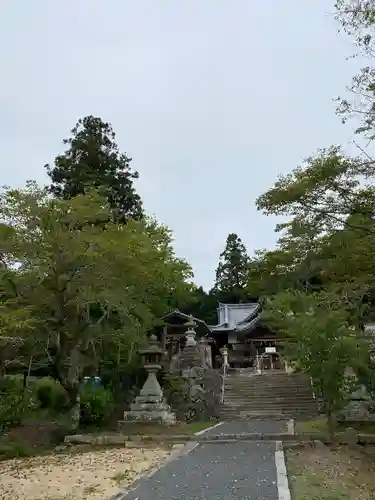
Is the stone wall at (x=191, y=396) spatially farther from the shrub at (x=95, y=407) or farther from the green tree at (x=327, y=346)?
the green tree at (x=327, y=346)

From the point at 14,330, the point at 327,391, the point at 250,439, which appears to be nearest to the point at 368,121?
the point at 327,391

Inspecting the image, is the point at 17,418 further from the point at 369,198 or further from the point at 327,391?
the point at 369,198

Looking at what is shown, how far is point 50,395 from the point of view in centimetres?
1678

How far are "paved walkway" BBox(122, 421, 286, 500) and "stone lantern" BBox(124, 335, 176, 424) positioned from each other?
535 cm

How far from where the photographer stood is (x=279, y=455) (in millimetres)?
9602

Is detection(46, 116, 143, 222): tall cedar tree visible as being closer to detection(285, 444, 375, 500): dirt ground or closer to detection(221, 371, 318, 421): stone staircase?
detection(221, 371, 318, 421): stone staircase

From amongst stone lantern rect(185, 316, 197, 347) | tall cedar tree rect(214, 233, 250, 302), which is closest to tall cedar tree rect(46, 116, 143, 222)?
stone lantern rect(185, 316, 197, 347)

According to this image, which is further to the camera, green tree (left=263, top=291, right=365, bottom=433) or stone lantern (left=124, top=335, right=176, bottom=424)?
stone lantern (left=124, top=335, right=176, bottom=424)

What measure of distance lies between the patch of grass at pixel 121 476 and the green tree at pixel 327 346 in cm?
480

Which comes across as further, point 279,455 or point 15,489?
point 279,455

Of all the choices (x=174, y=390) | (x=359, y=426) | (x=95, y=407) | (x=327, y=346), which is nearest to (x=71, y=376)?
(x=95, y=407)

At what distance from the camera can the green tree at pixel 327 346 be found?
11008mm

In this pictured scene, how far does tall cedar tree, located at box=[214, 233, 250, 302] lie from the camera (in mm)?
48781

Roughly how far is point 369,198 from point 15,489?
867cm
